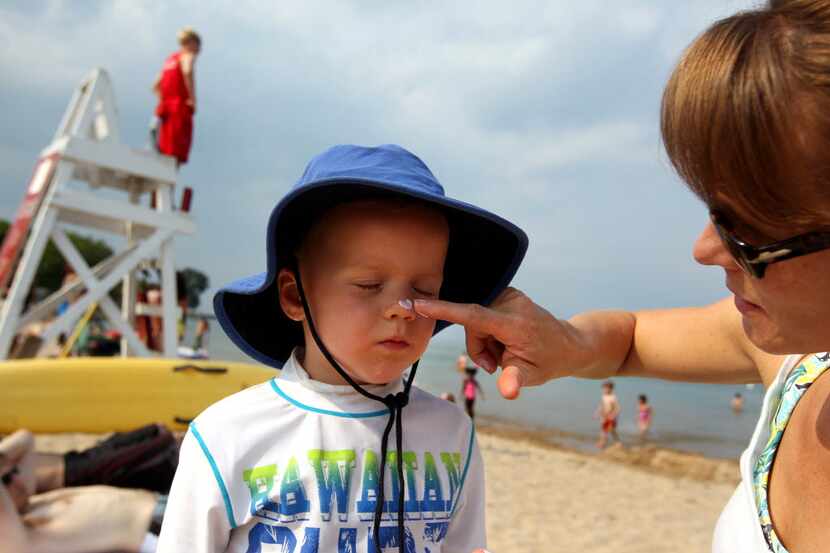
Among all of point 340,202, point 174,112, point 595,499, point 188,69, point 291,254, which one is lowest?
point 595,499

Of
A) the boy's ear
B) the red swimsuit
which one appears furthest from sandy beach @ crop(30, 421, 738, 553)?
the boy's ear

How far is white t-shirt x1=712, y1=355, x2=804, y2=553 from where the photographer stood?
4.63 feet

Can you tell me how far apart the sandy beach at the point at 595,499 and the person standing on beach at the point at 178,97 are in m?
3.41

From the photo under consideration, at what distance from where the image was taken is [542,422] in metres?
20.9

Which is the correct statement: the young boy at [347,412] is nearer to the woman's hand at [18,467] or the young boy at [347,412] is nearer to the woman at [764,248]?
the woman at [764,248]

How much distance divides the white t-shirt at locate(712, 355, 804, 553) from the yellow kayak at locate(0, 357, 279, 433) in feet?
Result: 17.6

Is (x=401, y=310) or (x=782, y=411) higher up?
(x=401, y=310)

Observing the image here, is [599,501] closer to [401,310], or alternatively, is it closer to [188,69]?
[188,69]

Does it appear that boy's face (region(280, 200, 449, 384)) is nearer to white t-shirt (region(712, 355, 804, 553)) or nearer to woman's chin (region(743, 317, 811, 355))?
woman's chin (region(743, 317, 811, 355))

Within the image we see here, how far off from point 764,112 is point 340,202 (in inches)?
34.9

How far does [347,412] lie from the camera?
1.50 meters

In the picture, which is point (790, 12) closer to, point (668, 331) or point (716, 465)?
point (668, 331)

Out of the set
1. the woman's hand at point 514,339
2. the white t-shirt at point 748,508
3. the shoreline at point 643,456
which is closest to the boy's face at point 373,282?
the woman's hand at point 514,339

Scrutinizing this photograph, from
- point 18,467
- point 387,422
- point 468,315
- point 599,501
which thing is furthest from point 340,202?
point 599,501
